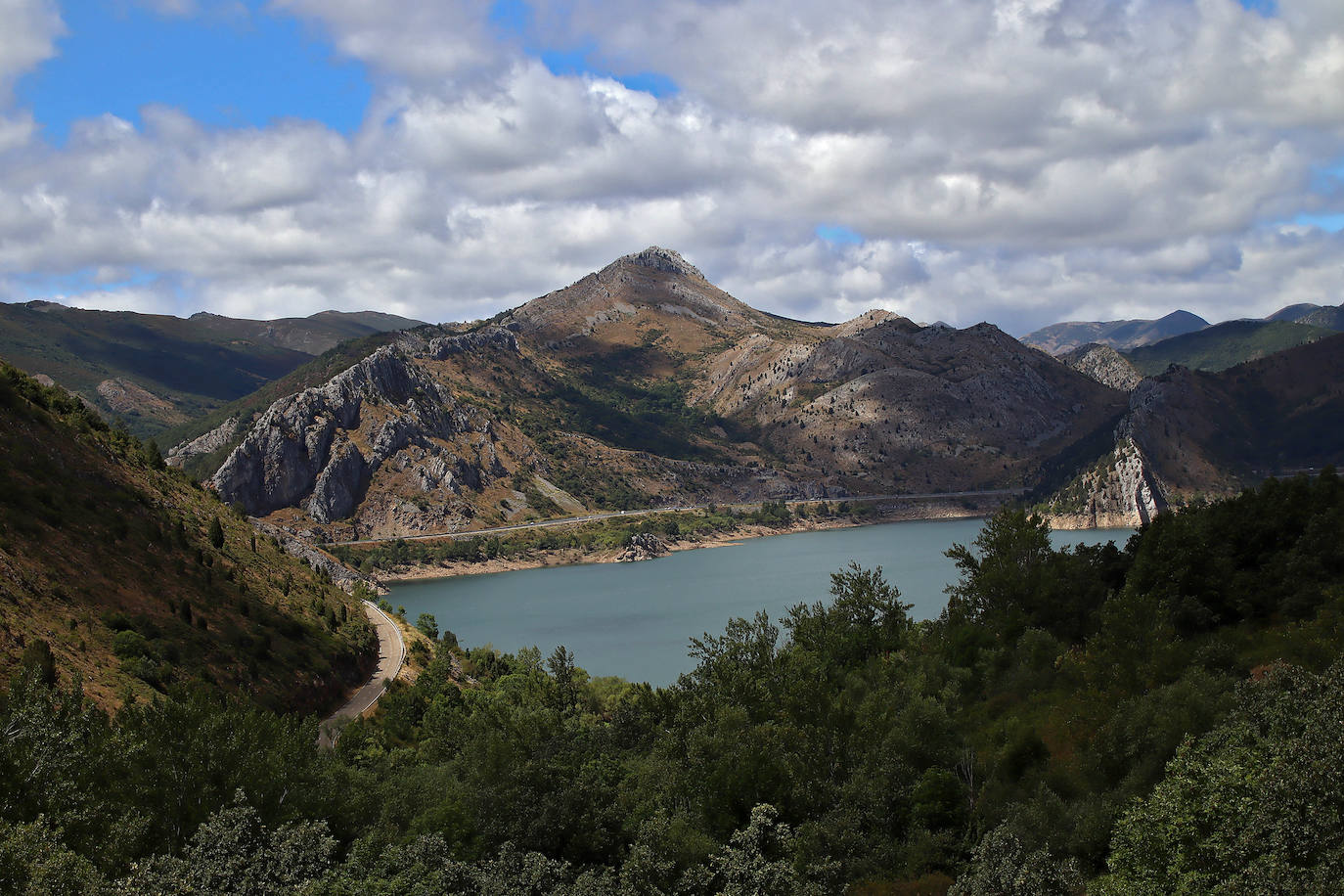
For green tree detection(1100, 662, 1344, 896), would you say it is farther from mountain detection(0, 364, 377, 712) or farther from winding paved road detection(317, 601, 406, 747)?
mountain detection(0, 364, 377, 712)

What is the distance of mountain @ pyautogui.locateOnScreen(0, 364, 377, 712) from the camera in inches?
1844

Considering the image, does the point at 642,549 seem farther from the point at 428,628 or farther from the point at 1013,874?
the point at 1013,874

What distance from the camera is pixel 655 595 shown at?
139500mm

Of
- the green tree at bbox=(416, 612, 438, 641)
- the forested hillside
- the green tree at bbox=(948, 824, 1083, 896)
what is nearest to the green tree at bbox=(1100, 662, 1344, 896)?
the forested hillside

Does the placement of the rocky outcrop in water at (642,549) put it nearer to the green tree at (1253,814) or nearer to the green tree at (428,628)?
the green tree at (428,628)

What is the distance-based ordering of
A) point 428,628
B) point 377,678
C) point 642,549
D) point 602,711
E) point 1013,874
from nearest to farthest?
point 1013,874
point 602,711
point 377,678
point 428,628
point 642,549

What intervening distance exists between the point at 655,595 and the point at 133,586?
3565 inches

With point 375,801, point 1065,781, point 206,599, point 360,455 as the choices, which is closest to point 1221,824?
point 1065,781

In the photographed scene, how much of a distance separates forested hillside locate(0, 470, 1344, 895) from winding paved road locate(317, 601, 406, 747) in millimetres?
2580

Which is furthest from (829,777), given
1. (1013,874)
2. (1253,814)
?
(1253,814)

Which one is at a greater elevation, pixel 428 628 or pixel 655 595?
pixel 428 628

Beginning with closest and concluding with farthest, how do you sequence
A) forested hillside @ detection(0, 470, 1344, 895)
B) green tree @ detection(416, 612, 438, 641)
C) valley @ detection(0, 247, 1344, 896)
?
forested hillside @ detection(0, 470, 1344, 895) < valley @ detection(0, 247, 1344, 896) < green tree @ detection(416, 612, 438, 641)

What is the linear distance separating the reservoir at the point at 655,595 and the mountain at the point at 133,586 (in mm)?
35042

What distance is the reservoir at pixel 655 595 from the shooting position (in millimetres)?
106312
